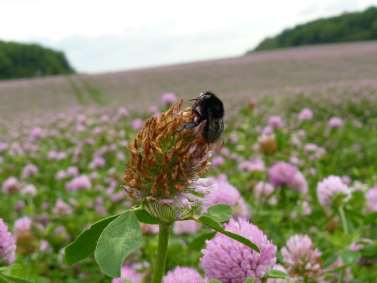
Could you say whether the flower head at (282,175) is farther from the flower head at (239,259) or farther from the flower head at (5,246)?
the flower head at (5,246)

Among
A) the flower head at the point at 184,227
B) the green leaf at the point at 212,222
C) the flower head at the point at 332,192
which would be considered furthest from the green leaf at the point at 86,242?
the flower head at the point at 184,227

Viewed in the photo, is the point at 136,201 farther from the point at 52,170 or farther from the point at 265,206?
the point at 52,170

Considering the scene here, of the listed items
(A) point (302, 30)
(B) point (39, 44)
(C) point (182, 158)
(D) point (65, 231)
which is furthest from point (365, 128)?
(B) point (39, 44)

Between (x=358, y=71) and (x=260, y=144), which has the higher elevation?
(x=260, y=144)

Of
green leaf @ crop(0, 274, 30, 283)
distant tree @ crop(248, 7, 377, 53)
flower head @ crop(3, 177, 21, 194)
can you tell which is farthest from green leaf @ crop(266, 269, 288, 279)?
distant tree @ crop(248, 7, 377, 53)

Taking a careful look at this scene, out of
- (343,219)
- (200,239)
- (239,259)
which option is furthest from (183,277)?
(343,219)
